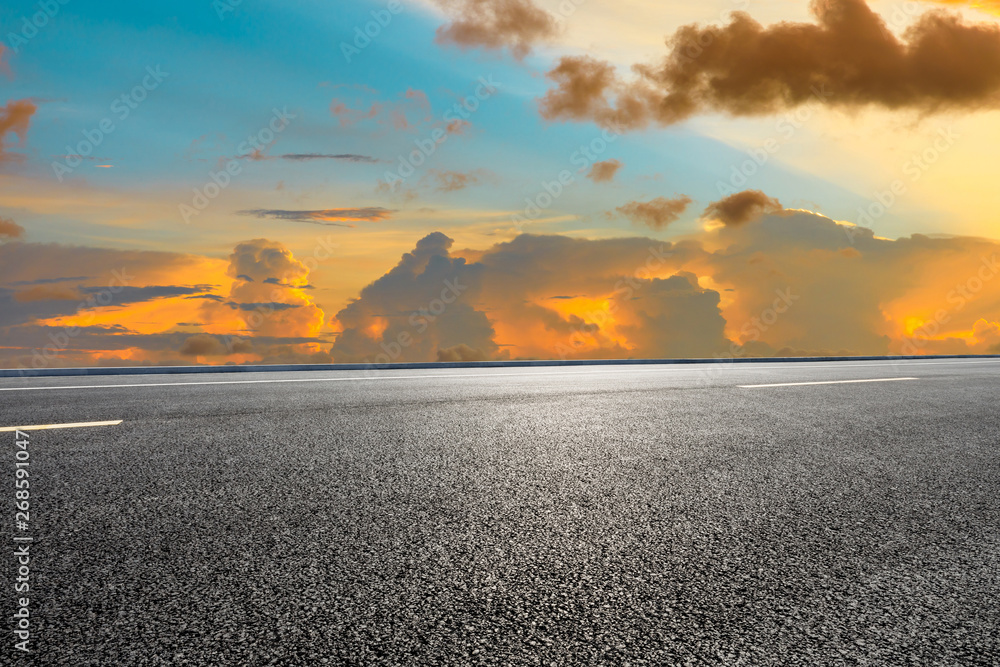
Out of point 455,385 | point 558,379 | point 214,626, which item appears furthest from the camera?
point 558,379

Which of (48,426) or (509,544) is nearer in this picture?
(509,544)

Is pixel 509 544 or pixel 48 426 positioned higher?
pixel 48 426

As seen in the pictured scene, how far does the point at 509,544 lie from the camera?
10.4ft

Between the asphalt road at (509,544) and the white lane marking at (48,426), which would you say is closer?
the asphalt road at (509,544)

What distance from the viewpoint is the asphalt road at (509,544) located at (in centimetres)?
224

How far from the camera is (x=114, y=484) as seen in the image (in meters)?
4.27

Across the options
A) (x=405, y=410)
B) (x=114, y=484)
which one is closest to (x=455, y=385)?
(x=405, y=410)

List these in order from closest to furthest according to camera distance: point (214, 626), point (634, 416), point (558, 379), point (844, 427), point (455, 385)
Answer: point (214, 626)
point (844, 427)
point (634, 416)
point (455, 385)
point (558, 379)

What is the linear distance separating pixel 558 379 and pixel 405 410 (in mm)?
5353

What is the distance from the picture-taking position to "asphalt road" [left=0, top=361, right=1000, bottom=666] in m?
2.24

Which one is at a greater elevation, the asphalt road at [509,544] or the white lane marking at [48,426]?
the white lane marking at [48,426]

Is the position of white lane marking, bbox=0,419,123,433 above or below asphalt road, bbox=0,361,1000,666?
above

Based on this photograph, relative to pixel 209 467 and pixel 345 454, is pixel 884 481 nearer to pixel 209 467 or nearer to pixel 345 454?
pixel 345 454

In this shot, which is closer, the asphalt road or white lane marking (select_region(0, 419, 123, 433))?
the asphalt road
